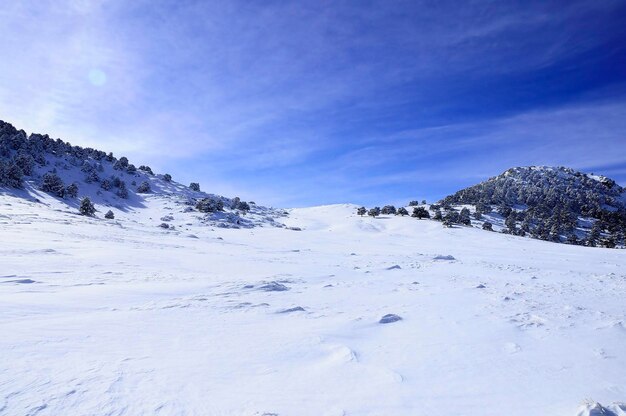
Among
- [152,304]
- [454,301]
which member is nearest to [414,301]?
[454,301]

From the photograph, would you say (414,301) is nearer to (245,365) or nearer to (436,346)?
(436,346)

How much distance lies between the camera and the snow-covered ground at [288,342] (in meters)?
3.70

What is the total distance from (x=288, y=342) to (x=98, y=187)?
48941mm

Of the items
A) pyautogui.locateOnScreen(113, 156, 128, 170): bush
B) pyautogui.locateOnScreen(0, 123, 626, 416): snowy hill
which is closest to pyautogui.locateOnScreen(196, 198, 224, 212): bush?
pyautogui.locateOnScreen(113, 156, 128, 170): bush

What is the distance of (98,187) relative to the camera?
45.1 metres

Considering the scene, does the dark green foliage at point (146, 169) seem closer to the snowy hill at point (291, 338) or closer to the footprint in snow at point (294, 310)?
the snowy hill at point (291, 338)

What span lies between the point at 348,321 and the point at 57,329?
16.3ft

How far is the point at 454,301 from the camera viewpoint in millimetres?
9164

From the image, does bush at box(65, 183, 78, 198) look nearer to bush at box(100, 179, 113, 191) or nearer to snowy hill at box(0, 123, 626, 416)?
bush at box(100, 179, 113, 191)

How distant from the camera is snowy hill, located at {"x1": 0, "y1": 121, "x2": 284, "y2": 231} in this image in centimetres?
3572

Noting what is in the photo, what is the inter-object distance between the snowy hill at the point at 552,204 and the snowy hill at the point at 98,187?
143 feet

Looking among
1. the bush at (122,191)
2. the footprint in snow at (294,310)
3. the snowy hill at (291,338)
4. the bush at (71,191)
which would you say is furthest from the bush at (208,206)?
the footprint in snow at (294,310)

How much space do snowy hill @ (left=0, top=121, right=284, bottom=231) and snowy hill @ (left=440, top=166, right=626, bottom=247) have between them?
43.5m

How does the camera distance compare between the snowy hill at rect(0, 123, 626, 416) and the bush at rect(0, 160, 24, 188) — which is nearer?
the snowy hill at rect(0, 123, 626, 416)
